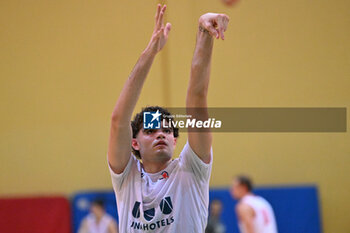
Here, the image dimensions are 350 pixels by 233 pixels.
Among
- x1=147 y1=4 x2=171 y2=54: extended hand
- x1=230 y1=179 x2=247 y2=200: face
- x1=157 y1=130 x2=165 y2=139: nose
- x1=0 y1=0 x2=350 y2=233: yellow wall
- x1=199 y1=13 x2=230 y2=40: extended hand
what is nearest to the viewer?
x1=199 y1=13 x2=230 y2=40: extended hand

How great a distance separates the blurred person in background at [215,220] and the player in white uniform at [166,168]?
340cm

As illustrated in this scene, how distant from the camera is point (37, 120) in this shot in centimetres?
668

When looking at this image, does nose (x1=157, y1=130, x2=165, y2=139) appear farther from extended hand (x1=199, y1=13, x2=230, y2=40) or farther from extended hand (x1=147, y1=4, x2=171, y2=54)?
extended hand (x1=199, y1=13, x2=230, y2=40)

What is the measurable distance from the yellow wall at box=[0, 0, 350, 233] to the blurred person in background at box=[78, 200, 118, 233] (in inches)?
17.7

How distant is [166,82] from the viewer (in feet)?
21.4

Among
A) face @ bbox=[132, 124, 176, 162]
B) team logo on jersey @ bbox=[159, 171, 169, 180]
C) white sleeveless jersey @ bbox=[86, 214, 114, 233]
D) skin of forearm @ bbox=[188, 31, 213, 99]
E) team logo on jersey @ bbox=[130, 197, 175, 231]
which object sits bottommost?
white sleeveless jersey @ bbox=[86, 214, 114, 233]

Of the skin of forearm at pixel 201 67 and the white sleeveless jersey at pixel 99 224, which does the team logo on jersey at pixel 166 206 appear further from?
the white sleeveless jersey at pixel 99 224

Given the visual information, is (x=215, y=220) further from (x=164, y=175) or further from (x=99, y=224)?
(x=164, y=175)

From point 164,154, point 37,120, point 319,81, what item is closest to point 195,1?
point 319,81

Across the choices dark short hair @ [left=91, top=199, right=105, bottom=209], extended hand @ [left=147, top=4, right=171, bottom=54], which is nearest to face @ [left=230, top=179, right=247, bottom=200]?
dark short hair @ [left=91, top=199, right=105, bottom=209]

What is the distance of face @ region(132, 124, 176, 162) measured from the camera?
258 cm

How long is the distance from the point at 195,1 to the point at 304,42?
1.58 meters

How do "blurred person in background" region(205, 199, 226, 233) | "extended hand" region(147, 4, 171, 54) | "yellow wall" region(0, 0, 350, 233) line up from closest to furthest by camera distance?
"extended hand" region(147, 4, 171, 54) < "blurred person in background" region(205, 199, 226, 233) < "yellow wall" region(0, 0, 350, 233)

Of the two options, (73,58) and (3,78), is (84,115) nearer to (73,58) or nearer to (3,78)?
(73,58)
